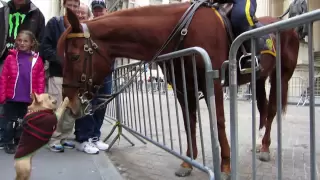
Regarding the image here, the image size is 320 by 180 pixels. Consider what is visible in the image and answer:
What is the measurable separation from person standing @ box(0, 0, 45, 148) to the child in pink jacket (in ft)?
0.98

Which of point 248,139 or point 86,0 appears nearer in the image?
point 248,139

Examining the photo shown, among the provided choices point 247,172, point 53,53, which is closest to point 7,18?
point 53,53

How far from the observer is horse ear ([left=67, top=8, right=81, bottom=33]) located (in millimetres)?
2789

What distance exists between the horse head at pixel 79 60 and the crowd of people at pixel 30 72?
86cm

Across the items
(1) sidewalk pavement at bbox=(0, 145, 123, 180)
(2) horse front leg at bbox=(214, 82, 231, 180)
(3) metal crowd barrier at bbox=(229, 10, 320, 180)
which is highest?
(3) metal crowd barrier at bbox=(229, 10, 320, 180)

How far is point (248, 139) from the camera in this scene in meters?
5.64

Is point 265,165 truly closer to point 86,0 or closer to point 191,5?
point 191,5

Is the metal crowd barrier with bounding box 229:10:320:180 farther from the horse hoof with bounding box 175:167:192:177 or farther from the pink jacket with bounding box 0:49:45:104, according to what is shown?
the pink jacket with bounding box 0:49:45:104

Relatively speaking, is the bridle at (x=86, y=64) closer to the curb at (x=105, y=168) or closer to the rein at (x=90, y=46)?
the rein at (x=90, y=46)

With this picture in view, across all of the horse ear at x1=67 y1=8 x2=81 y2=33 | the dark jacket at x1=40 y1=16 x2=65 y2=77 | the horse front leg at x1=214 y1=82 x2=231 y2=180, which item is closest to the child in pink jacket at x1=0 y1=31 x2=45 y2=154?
the dark jacket at x1=40 y1=16 x2=65 y2=77

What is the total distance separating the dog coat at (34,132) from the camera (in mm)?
2754

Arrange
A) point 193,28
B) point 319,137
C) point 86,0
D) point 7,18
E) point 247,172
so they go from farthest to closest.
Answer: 1. point 86,0
2. point 319,137
3. point 7,18
4. point 247,172
5. point 193,28

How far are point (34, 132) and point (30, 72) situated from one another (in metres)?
1.62

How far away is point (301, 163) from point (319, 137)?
1104 millimetres
